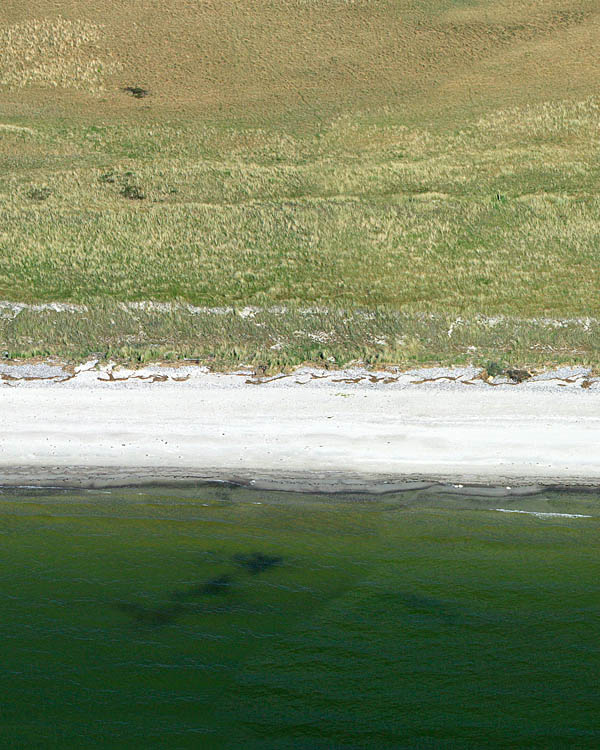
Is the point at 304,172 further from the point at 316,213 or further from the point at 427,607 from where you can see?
the point at 427,607

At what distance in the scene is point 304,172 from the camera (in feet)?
119

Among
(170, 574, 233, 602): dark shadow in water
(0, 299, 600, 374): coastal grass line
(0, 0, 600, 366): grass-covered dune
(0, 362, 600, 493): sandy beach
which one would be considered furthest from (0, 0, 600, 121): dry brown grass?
(170, 574, 233, 602): dark shadow in water

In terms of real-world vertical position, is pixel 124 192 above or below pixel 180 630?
above

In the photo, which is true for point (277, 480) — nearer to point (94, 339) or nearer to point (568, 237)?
point (94, 339)

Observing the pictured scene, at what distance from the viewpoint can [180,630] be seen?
1380 cm

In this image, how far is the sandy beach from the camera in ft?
58.5

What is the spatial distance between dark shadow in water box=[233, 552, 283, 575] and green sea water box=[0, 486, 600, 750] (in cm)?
4

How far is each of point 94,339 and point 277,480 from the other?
8.30 meters

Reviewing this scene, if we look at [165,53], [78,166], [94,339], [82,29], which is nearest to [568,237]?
[94,339]

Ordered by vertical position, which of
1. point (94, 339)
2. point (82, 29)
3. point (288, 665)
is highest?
point (82, 29)

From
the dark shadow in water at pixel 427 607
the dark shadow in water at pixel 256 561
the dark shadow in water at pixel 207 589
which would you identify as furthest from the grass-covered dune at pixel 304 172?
the dark shadow in water at pixel 427 607

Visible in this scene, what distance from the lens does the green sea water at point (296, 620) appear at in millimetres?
12047

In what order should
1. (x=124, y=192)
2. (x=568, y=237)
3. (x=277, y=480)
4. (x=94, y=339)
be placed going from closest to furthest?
1. (x=277, y=480)
2. (x=94, y=339)
3. (x=568, y=237)
4. (x=124, y=192)

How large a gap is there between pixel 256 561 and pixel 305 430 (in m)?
4.14
